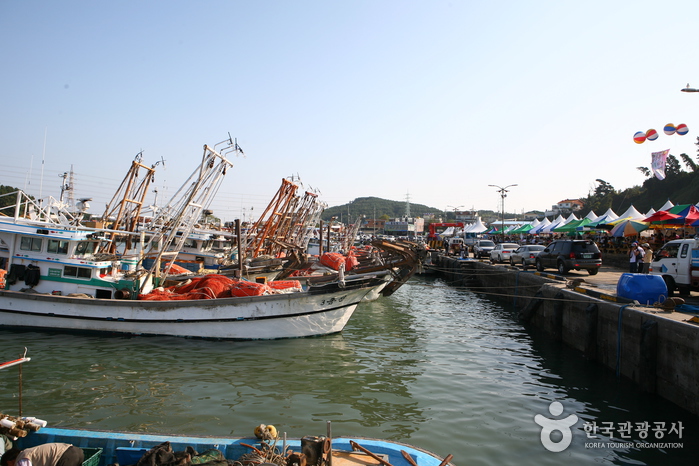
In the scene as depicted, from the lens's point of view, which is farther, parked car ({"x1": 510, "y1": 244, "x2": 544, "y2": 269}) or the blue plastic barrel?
parked car ({"x1": 510, "y1": 244, "x2": 544, "y2": 269})

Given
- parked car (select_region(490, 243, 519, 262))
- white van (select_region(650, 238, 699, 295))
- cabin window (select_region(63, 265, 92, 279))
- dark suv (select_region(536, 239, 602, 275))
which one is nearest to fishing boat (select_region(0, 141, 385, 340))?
cabin window (select_region(63, 265, 92, 279))

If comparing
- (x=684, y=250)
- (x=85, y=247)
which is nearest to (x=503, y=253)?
(x=684, y=250)

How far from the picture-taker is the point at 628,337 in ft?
37.0

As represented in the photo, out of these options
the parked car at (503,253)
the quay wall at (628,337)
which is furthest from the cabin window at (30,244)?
the parked car at (503,253)

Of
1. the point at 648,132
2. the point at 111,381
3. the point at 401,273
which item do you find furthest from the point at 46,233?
the point at 648,132

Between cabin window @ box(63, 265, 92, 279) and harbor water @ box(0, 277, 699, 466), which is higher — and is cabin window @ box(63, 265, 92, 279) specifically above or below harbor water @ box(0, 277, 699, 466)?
above

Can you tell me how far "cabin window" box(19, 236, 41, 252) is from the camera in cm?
1573

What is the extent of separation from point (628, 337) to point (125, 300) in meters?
15.3

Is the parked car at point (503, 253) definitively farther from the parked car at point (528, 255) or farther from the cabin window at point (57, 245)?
the cabin window at point (57, 245)

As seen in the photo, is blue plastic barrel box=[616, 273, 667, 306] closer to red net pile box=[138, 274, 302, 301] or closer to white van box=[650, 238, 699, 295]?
white van box=[650, 238, 699, 295]

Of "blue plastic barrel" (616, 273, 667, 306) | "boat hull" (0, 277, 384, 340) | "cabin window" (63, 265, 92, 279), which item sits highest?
"blue plastic barrel" (616, 273, 667, 306)

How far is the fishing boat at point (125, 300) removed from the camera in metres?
14.8

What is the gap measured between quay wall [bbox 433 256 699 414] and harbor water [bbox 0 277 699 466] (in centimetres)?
41

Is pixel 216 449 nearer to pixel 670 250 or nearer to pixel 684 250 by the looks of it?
pixel 684 250
